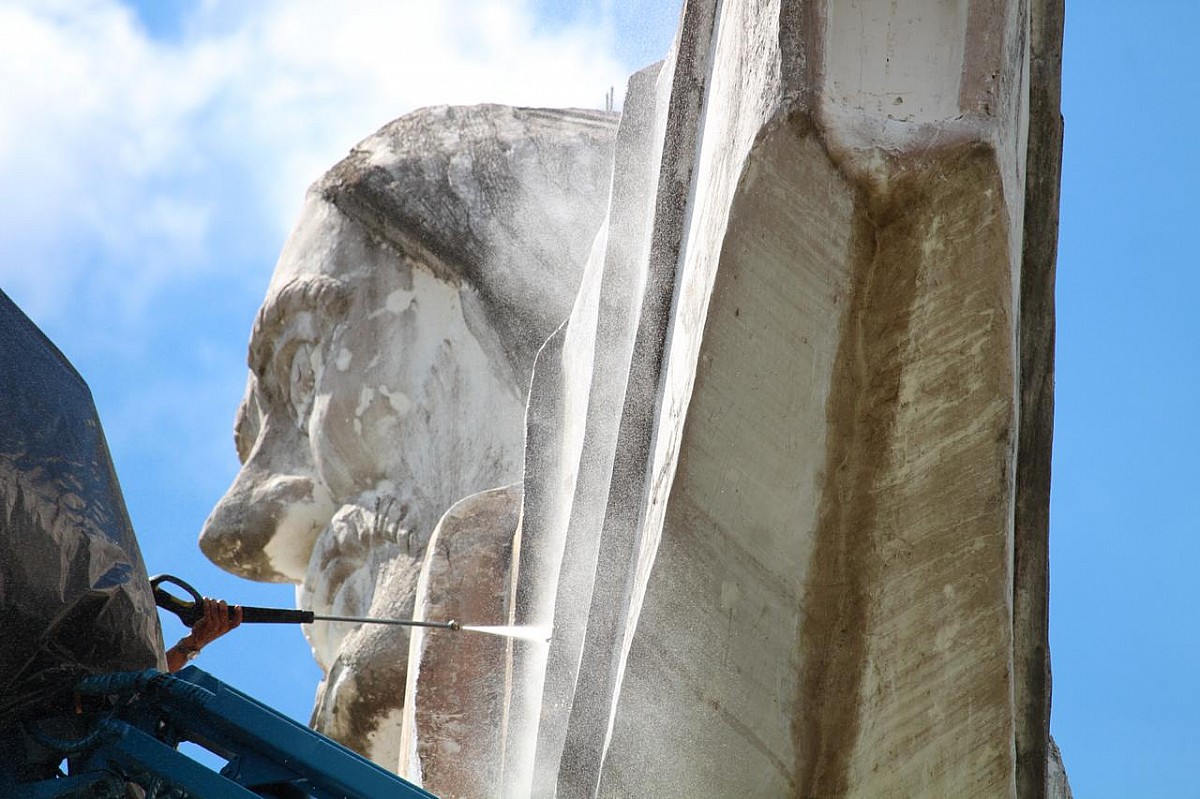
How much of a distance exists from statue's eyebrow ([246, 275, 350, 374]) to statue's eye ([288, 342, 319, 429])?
97mm

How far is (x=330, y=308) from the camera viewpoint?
5543 millimetres

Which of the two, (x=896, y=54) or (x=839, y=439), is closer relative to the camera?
(x=896, y=54)

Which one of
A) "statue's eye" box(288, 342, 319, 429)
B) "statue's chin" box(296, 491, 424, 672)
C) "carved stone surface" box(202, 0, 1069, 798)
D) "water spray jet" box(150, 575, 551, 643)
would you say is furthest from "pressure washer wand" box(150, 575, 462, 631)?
"statue's eye" box(288, 342, 319, 429)

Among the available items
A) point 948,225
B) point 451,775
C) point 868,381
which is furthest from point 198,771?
point 451,775

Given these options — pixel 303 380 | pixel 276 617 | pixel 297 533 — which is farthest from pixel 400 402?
pixel 276 617

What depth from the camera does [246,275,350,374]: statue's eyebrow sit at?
5527 millimetres

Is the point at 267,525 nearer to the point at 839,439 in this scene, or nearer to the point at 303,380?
the point at 303,380

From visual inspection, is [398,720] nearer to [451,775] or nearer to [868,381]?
[451,775]

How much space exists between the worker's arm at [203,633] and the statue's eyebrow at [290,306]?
2.23m

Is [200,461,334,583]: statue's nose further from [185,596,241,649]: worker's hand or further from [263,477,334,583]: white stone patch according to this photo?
[185,596,241,649]: worker's hand

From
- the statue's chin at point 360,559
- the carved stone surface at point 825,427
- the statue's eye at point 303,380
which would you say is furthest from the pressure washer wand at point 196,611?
the statue's eye at point 303,380

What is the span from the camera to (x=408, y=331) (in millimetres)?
5441

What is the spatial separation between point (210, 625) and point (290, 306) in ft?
7.78

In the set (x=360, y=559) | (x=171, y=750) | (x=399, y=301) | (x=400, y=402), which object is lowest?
(x=171, y=750)
